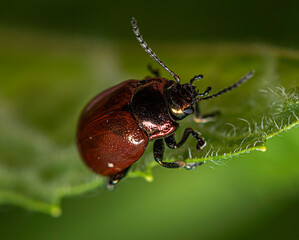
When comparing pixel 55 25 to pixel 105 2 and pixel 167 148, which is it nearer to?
pixel 105 2

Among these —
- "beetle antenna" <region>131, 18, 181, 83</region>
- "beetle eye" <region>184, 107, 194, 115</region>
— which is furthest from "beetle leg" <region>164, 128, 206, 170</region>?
"beetle antenna" <region>131, 18, 181, 83</region>

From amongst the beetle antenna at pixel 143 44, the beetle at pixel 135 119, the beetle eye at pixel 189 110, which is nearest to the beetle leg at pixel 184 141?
the beetle at pixel 135 119

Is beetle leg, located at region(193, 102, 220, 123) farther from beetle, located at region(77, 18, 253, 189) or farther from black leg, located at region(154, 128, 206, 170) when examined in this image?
black leg, located at region(154, 128, 206, 170)

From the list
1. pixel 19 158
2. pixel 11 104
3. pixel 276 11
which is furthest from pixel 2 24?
pixel 276 11

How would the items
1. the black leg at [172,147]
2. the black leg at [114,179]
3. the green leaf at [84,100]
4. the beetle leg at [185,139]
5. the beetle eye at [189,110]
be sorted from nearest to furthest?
1. the green leaf at [84,100]
2. the beetle leg at [185,139]
3. the black leg at [172,147]
4. the beetle eye at [189,110]
5. the black leg at [114,179]

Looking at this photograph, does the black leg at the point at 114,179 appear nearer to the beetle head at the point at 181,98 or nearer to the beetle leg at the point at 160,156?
the beetle leg at the point at 160,156
